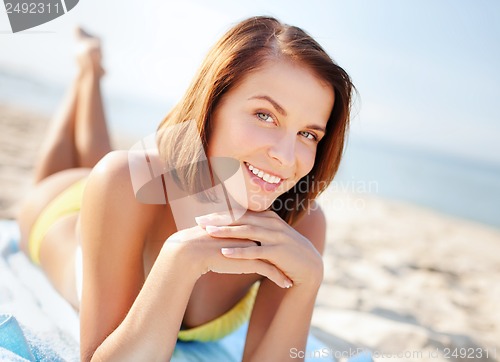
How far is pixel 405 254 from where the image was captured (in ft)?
19.3

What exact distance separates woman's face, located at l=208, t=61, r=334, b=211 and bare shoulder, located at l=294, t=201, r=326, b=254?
0.62 m

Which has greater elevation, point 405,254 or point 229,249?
point 229,249

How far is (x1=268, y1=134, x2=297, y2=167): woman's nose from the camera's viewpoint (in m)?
1.68

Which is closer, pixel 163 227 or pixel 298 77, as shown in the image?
pixel 298 77

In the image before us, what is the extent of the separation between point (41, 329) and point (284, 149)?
1427mm

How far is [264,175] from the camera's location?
1.74 meters

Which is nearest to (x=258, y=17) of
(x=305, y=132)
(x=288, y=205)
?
(x=305, y=132)

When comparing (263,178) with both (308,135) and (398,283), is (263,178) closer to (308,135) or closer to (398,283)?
(308,135)

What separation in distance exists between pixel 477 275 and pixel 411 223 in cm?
339

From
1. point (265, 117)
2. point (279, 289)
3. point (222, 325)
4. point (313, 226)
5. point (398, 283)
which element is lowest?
point (398, 283)

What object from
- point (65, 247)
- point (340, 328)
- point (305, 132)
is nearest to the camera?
point (305, 132)

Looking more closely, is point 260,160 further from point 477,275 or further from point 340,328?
point 477,275

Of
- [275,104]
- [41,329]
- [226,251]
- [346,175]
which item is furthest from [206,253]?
[346,175]

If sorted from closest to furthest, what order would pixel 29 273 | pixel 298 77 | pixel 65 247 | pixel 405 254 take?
pixel 298 77 → pixel 65 247 → pixel 29 273 → pixel 405 254
